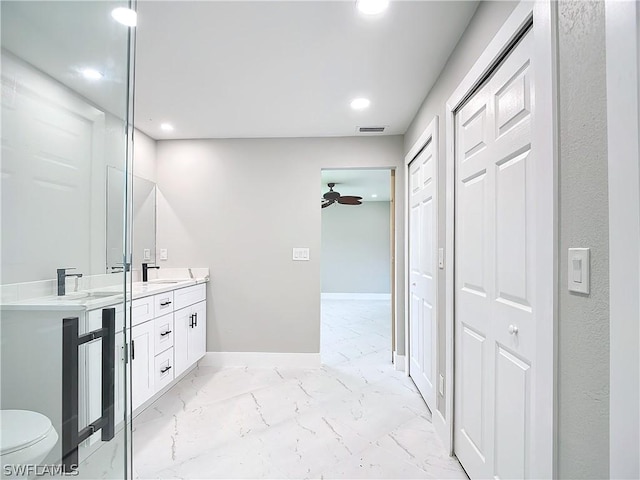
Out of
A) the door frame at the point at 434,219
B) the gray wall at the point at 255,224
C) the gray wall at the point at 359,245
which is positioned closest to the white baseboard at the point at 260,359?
the gray wall at the point at 255,224

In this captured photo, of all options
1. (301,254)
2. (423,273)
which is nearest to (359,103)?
(423,273)

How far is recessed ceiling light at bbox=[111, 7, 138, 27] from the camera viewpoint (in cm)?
103

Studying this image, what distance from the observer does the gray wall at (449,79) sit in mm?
1461

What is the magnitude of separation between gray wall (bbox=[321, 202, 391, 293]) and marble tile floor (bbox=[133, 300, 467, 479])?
486 centimetres

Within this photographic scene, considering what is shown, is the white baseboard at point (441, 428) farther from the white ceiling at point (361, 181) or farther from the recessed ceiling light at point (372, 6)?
the white ceiling at point (361, 181)

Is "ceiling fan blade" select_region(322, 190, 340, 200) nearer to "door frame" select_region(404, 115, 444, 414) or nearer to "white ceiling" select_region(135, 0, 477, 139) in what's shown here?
"door frame" select_region(404, 115, 444, 414)

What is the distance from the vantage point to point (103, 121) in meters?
1.04

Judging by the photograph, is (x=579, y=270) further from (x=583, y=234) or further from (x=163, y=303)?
(x=163, y=303)

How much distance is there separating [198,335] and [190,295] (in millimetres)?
460

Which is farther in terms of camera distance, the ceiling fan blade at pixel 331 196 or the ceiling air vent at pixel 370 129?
the ceiling fan blade at pixel 331 196

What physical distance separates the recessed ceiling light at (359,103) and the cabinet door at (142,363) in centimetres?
224

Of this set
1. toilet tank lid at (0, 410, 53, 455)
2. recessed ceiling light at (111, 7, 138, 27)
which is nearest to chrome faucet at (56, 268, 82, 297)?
toilet tank lid at (0, 410, 53, 455)

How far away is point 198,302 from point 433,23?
2.95m

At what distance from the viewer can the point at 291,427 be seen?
229 centimetres
